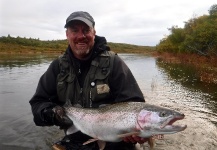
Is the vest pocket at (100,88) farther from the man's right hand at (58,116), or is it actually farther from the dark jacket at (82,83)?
the man's right hand at (58,116)

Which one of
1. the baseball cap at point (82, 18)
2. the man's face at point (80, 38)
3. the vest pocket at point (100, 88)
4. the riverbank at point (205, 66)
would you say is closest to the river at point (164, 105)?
the riverbank at point (205, 66)

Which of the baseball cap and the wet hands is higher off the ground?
the baseball cap

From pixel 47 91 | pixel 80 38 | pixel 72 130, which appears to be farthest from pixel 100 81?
pixel 47 91

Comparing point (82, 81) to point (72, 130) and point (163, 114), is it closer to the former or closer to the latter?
point (72, 130)

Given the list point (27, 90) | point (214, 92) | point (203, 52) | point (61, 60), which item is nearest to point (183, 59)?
point (203, 52)

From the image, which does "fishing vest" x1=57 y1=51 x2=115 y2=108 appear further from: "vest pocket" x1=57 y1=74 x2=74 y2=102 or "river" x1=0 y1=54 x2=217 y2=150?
"river" x1=0 y1=54 x2=217 y2=150

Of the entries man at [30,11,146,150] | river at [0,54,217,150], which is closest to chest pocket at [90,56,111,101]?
man at [30,11,146,150]
